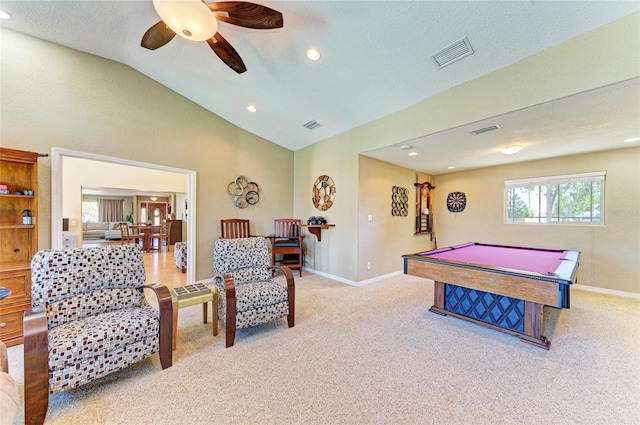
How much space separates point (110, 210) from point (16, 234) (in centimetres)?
1171

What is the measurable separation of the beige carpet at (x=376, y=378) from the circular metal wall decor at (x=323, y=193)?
2.46m

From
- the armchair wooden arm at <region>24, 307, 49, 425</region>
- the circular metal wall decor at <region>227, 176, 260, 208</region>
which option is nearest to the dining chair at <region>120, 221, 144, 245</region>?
the circular metal wall decor at <region>227, 176, 260, 208</region>

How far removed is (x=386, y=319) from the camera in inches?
115

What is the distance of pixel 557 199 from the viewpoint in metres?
4.42

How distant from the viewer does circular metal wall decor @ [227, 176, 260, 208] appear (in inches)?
188

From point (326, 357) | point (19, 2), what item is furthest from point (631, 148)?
point (19, 2)

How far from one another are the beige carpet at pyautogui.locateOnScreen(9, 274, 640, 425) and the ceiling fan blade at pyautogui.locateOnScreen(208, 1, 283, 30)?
2.90m

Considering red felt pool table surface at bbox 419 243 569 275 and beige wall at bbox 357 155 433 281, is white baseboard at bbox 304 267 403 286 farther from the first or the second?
red felt pool table surface at bbox 419 243 569 275

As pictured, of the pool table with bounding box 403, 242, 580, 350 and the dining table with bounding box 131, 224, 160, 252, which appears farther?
the dining table with bounding box 131, 224, 160, 252

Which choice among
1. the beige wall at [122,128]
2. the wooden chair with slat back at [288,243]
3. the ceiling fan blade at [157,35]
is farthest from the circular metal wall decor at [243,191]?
the ceiling fan blade at [157,35]

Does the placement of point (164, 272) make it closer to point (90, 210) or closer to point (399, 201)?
point (399, 201)

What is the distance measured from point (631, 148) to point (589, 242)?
62.7 inches

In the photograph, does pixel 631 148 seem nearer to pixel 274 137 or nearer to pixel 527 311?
pixel 527 311

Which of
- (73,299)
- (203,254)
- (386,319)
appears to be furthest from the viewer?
(203,254)
